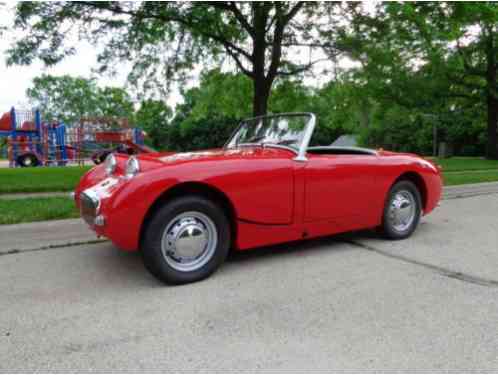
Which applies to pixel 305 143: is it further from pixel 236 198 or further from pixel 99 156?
pixel 99 156

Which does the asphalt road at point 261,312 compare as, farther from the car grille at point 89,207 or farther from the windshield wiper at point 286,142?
the windshield wiper at point 286,142

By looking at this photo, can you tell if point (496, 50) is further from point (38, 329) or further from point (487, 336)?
point (38, 329)

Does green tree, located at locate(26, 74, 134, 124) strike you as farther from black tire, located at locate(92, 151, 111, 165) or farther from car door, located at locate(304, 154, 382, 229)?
car door, located at locate(304, 154, 382, 229)

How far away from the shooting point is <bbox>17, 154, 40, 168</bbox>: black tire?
18.9 meters

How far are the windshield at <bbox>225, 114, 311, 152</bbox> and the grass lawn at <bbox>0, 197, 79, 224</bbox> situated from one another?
2.56m

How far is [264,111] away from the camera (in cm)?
1200

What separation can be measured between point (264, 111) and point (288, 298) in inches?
387

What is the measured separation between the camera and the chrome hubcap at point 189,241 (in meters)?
2.93

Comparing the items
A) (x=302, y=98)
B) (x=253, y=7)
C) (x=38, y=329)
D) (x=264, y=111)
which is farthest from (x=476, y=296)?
(x=302, y=98)

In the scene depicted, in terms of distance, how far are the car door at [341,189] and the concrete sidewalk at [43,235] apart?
243cm

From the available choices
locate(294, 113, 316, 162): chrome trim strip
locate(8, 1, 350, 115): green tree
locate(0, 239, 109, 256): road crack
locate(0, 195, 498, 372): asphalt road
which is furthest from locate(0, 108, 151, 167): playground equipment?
locate(0, 195, 498, 372): asphalt road

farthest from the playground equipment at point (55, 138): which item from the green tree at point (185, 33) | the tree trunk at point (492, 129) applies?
the tree trunk at point (492, 129)

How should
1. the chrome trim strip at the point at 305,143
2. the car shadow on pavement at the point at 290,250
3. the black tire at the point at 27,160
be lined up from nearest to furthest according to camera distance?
1. the chrome trim strip at the point at 305,143
2. the car shadow on pavement at the point at 290,250
3. the black tire at the point at 27,160

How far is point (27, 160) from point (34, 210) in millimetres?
16294
